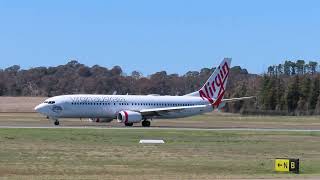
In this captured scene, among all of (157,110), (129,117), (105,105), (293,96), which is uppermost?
(293,96)

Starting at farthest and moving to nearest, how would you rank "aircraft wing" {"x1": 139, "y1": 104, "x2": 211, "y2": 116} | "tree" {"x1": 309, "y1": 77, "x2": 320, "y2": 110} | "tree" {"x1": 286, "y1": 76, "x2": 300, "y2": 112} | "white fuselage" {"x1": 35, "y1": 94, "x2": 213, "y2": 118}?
"tree" {"x1": 286, "y1": 76, "x2": 300, "y2": 112}, "tree" {"x1": 309, "y1": 77, "x2": 320, "y2": 110}, "aircraft wing" {"x1": 139, "y1": 104, "x2": 211, "y2": 116}, "white fuselage" {"x1": 35, "y1": 94, "x2": 213, "y2": 118}

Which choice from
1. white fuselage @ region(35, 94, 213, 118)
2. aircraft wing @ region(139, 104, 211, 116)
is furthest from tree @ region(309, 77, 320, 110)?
aircraft wing @ region(139, 104, 211, 116)

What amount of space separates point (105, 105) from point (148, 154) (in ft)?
118

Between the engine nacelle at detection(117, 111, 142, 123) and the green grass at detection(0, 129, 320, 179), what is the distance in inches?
576

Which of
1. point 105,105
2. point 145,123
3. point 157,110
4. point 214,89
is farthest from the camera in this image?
point 214,89

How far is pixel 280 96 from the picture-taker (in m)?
159

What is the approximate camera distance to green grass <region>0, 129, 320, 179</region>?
32.7 metres

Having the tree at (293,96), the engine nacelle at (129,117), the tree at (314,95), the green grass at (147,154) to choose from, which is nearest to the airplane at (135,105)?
the engine nacelle at (129,117)

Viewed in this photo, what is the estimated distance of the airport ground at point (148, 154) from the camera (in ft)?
106

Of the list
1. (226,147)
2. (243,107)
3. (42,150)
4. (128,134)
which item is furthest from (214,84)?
(243,107)

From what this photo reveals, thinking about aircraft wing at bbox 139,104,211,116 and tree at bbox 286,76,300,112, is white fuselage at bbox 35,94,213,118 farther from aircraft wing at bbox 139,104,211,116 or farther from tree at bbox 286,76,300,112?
tree at bbox 286,76,300,112

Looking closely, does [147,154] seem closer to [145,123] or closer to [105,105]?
[105,105]

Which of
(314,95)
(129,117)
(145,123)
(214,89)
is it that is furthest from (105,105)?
(314,95)

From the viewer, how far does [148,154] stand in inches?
1646
